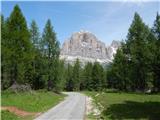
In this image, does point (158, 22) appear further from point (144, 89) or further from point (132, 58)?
point (144, 89)

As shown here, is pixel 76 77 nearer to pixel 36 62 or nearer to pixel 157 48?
pixel 36 62

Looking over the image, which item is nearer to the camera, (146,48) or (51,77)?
(146,48)

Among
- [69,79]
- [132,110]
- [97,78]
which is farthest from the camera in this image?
[69,79]

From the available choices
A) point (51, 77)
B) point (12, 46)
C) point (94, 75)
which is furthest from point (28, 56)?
point (94, 75)

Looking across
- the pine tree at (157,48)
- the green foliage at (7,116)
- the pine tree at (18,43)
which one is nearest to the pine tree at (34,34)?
the pine tree at (18,43)

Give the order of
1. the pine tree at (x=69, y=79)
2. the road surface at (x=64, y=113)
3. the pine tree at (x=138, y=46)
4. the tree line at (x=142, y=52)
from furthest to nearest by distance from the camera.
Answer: the pine tree at (x=69, y=79), the pine tree at (x=138, y=46), the tree line at (x=142, y=52), the road surface at (x=64, y=113)

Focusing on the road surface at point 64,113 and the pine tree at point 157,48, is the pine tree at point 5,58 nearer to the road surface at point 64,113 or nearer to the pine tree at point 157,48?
the road surface at point 64,113

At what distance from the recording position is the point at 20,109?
36219 millimetres

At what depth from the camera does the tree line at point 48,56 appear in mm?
60281

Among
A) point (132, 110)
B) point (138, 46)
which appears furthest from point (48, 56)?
point (132, 110)

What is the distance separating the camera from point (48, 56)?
7856 cm

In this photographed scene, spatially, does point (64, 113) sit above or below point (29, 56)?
below

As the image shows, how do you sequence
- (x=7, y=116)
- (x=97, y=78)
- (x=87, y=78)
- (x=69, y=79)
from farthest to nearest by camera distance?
(x=69, y=79)
(x=87, y=78)
(x=97, y=78)
(x=7, y=116)

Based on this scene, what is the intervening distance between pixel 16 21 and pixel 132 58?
90.7 feet
